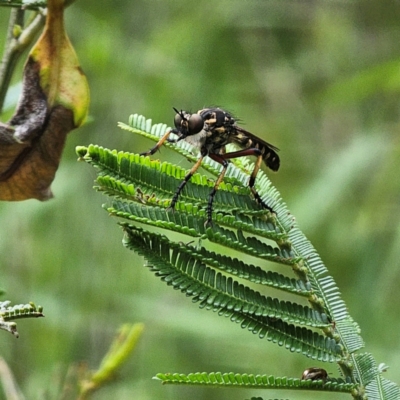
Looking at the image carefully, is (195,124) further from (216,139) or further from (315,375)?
(315,375)

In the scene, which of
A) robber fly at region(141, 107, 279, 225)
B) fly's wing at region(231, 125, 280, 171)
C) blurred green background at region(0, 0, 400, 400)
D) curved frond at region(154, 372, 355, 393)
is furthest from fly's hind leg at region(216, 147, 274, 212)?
blurred green background at region(0, 0, 400, 400)

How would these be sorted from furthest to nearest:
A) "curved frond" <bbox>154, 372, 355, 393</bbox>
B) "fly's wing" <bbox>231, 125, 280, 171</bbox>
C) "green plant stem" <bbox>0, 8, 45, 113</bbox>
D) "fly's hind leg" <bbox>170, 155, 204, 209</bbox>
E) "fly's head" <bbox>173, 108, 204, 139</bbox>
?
"fly's wing" <bbox>231, 125, 280, 171</bbox>, "fly's head" <bbox>173, 108, 204, 139</bbox>, "green plant stem" <bbox>0, 8, 45, 113</bbox>, "fly's hind leg" <bbox>170, 155, 204, 209</bbox>, "curved frond" <bbox>154, 372, 355, 393</bbox>

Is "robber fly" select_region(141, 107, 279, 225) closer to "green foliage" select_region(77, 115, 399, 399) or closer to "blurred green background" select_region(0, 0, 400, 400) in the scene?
"green foliage" select_region(77, 115, 399, 399)

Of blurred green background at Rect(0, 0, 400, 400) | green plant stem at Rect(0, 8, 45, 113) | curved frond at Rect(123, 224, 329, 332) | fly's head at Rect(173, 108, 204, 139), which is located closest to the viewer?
curved frond at Rect(123, 224, 329, 332)

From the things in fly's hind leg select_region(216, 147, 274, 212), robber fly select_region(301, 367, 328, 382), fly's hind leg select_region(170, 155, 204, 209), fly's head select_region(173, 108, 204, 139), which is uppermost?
fly's head select_region(173, 108, 204, 139)

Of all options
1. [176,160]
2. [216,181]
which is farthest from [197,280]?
[176,160]

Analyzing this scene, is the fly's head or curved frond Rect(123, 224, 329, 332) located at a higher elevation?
the fly's head

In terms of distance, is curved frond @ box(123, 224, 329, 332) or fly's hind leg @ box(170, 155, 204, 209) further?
fly's hind leg @ box(170, 155, 204, 209)

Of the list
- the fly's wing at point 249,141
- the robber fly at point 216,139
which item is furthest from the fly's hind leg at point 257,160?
the fly's wing at point 249,141
